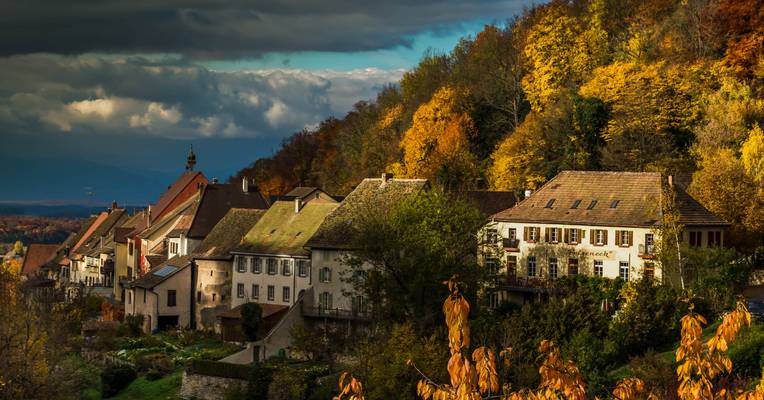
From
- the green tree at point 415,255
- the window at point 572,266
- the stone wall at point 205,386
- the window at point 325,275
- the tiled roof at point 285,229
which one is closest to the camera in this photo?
the stone wall at point 205,386

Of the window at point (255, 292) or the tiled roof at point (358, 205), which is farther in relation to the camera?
the window at point (255, 292)

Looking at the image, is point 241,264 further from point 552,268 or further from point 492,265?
point 552,268

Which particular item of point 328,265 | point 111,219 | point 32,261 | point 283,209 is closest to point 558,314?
point 328,265

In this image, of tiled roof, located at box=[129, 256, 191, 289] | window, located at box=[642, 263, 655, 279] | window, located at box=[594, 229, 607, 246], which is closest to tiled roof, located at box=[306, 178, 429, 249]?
window, located at box=[594, 229, 607, 246]

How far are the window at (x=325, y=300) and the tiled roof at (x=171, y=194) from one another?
32.8 meters

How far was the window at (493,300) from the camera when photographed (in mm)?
67375

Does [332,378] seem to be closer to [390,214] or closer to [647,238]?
[390,214]

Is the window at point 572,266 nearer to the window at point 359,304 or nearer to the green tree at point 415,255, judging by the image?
the green tree at point 415,255

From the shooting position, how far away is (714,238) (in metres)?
65.0

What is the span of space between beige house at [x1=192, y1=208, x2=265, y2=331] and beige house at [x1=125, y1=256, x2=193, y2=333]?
716mm

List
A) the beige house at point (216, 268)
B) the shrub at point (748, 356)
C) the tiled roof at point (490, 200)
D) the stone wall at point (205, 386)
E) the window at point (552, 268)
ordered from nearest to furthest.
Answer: the shrub at point (748, 356)
the stone wall at point (205, 386)
the window at point (552, 268)
the tiled roof at point (490, 200)
the beige house at point (216, 268)

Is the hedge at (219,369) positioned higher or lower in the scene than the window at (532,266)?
lower

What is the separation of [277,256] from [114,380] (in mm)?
14511

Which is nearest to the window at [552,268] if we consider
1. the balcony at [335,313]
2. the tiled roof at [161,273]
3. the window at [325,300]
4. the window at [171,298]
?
the balcony at [335,313]
